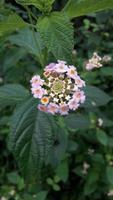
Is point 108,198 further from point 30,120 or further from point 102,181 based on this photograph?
point 30,120

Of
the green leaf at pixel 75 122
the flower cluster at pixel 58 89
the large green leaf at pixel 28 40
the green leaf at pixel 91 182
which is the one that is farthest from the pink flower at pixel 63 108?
the green leaf at pixel 91 182

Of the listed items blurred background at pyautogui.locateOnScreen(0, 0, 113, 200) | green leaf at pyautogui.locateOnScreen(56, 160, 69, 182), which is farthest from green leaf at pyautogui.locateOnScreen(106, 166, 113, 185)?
green leaf at pyautogui.locateOnScreen(56, 160, 69, 182)

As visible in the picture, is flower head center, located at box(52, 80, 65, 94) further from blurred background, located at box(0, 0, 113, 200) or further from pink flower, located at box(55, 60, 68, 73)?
blurred background, located at box(0, 0, 113, 200)

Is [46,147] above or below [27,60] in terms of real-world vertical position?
below

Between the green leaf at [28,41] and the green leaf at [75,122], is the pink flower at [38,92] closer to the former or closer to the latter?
the green leaf at [28,41]

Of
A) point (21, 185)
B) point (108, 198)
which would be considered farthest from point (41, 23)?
point (108, 198)
